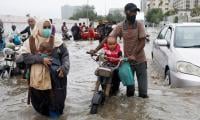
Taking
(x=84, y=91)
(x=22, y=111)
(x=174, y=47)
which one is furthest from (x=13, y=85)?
(x=174, y=47)

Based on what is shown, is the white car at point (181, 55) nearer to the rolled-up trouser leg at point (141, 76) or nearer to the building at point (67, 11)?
the rolled-up trouser leg at point (141, 76)

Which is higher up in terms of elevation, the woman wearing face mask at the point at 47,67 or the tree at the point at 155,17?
the woman wearing face mask at the point at 47,67

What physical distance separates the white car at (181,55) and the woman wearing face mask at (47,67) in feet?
9.45

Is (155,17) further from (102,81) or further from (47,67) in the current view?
(47,67)

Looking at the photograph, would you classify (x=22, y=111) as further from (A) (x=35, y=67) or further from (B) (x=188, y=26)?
(B) (x=188, y=26)

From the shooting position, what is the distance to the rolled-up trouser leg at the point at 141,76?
24.3ft

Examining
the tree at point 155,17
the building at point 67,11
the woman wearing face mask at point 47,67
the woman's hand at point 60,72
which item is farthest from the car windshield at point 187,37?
the building at point 67,11

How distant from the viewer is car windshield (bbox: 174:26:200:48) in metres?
9.27

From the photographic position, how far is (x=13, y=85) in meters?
10.1

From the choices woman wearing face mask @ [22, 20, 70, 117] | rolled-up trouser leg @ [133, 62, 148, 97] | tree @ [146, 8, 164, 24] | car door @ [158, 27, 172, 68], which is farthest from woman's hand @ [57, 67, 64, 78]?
tree @ [146, 8, 164, 24]

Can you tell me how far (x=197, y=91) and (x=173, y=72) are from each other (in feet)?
2.40

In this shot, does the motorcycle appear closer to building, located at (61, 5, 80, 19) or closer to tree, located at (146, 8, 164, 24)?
tree, located at (146, 8, 164, 24)

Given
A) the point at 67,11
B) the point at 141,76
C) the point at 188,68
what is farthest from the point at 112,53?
the point at 67,11

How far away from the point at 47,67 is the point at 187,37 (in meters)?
4.48
